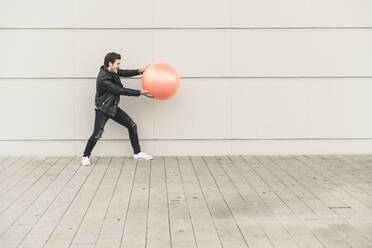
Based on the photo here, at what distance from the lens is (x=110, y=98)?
9.83m

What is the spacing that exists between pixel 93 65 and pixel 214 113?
231 cm

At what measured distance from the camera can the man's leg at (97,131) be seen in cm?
984

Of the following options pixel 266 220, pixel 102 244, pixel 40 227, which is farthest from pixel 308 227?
pixel 40 227

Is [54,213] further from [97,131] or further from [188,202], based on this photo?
[97,131]

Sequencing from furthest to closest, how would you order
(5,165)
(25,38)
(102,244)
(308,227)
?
(25,38), (5,165), (308,227), (102,244)

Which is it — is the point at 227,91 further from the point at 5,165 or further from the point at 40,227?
the point at 40,227

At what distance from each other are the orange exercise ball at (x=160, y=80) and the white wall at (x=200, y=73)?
96cm

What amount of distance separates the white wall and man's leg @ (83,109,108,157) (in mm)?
705

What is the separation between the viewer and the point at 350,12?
10.5m

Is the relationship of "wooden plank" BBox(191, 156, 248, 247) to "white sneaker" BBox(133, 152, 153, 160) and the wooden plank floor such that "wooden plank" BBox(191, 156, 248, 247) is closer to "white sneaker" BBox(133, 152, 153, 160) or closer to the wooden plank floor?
the wooden plank floor

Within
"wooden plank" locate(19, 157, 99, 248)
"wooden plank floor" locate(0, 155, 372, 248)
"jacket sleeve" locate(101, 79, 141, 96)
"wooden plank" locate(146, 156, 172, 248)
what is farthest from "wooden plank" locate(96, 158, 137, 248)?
"jacket sleeve" locate(101, 79, 141, 96)

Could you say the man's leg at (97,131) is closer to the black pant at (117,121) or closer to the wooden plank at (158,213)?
the black pant at (117,121)

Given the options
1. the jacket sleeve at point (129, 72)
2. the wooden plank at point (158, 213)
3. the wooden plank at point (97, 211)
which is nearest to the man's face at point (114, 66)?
the jacket sleeve at point (129, 72)

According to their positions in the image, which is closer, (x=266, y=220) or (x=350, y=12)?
(x=266, y=220)
